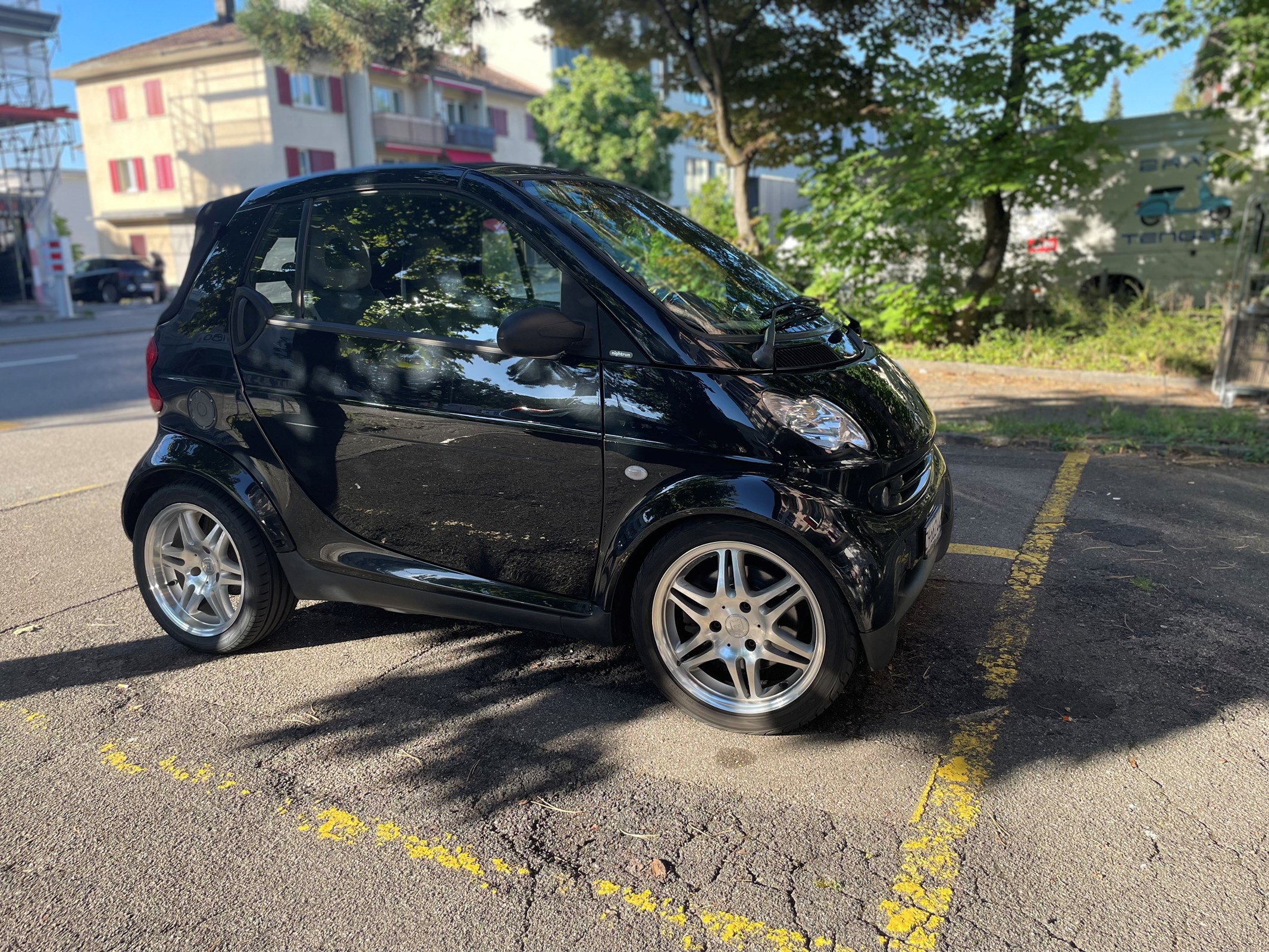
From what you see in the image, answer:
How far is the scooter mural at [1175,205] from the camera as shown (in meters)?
10.9

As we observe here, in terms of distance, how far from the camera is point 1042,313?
1153 cm

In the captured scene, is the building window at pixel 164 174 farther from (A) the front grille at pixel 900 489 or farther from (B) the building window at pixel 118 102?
(A) the front grille at pixel 900 489

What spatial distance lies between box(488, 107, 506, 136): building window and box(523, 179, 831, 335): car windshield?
48.4 meters

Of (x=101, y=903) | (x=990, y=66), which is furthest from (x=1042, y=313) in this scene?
(x=101, y=903)

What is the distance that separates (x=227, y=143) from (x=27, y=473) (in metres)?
36.0

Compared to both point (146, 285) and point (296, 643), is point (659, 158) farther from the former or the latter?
point (296, 643)

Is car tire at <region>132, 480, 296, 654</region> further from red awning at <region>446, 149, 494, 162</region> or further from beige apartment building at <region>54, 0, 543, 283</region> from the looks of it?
red awning at <region>446, 149, 494, 162</region>

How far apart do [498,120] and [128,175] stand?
18.1 meters

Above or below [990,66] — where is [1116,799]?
below

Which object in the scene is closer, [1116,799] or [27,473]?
[1116,799]

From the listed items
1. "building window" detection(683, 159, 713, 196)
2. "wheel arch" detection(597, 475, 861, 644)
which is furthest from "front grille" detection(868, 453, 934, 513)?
"building window" detection(683, 159, 713, 196)

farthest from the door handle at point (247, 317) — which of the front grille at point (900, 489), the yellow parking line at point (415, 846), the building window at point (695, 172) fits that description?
the building window at point (695, 172)

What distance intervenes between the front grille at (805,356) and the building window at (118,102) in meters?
45.4

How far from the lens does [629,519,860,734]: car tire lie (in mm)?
2975
